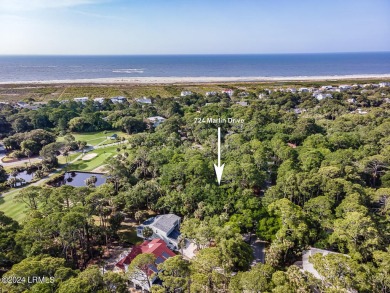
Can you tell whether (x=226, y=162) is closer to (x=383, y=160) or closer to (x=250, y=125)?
(x=250, y=125)

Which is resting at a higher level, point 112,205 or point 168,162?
point 168,162

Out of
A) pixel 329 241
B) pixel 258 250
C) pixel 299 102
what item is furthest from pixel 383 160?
pixel 299 102

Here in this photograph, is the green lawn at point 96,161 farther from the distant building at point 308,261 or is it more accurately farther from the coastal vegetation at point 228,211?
the distant building at point 308,261

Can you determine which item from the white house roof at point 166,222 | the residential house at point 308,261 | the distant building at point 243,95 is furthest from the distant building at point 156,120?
the residential house at point 308,261

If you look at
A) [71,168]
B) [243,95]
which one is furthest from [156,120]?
[243,95]

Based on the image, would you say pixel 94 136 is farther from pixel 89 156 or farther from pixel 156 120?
pixel 156 120

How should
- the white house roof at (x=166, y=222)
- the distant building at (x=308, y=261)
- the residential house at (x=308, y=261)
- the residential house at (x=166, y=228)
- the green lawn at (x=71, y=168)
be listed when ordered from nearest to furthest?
the distant building at (x=308, y=261)
the residential house at (x=308, y=261)
the residential house at (x=166, y=228)
the white house roof at (x=166, y=222)
the green lawn at (x=71, y=168)
